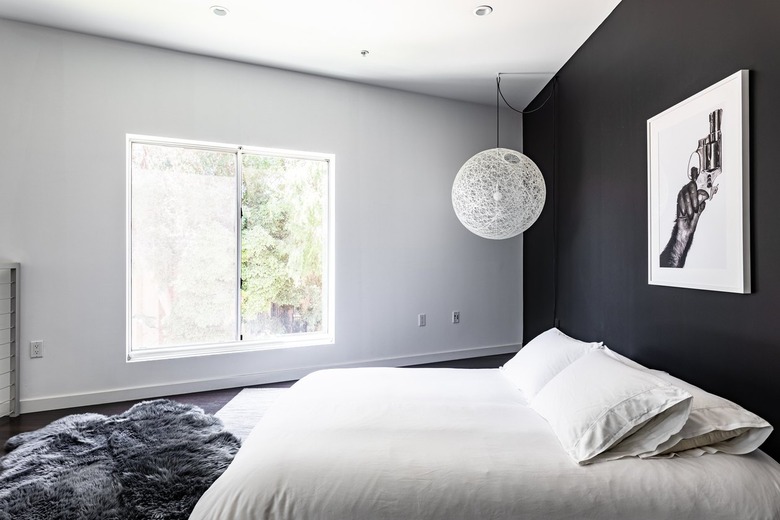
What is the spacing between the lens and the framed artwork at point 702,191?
166 centimetres

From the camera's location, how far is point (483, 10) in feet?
8.85

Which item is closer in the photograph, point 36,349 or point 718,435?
point 718,435

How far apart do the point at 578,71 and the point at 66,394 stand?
15.1 feet

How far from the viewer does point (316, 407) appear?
5.89ft

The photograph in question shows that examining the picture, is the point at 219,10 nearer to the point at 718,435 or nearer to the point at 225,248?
the point at 225,248

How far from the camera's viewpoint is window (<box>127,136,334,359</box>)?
10.8 feet

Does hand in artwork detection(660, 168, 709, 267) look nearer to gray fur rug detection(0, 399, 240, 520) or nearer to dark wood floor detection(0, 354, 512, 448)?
gray fur rug detection(0, 399, 240, 520)

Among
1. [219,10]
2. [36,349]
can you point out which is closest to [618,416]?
[219,10]

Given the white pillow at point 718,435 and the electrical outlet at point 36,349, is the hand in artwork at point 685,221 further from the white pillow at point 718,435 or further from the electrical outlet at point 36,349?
the electrical outlet at point 36,349

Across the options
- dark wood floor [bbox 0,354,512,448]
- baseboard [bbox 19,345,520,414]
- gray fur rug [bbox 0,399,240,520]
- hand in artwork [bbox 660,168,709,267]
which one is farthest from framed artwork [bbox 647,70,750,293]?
dark wood floor [bbox 0,354,512,448]

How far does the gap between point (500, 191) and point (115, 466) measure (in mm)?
2768

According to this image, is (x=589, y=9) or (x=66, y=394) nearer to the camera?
(x=589, y=9)

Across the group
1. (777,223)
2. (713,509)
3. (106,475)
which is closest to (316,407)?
(106,475)

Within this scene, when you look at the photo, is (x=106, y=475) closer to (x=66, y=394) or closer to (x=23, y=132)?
(x=66, y=394)
